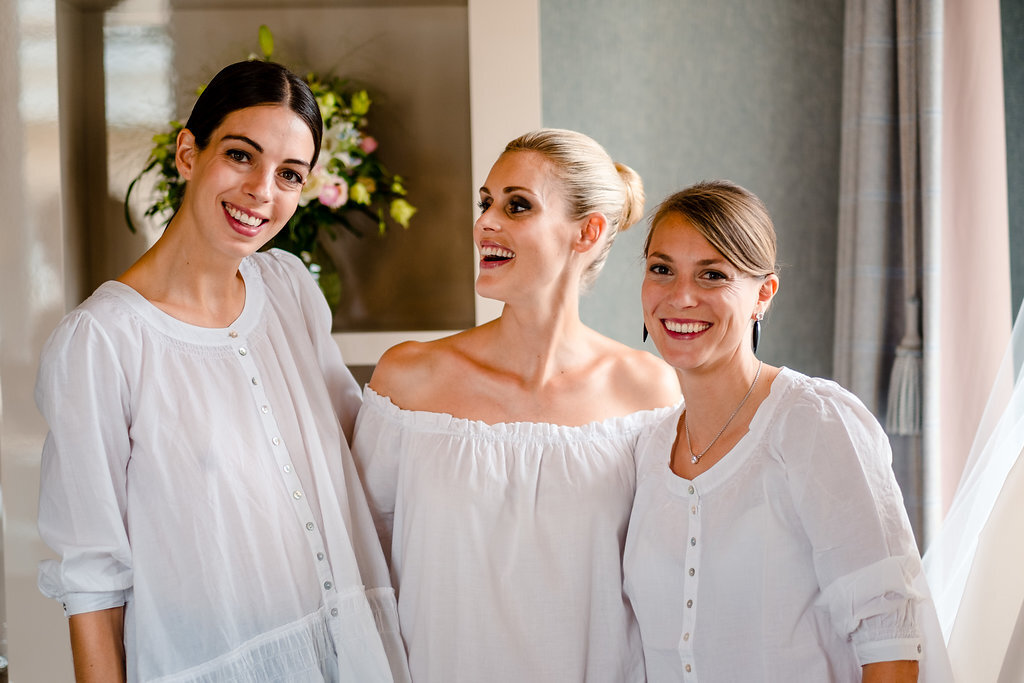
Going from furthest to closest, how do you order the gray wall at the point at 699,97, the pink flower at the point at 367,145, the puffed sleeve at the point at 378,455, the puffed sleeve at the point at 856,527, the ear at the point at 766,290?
the gray wall at the point at 699,97, the pink flower at the point at 367,145, the puffed sleeve at the point at 378,455, the ear at the point at 766,290, the puffed sleeve at the point at 856,527

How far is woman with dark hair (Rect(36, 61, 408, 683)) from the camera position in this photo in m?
1.43

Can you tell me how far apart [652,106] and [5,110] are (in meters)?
1.70

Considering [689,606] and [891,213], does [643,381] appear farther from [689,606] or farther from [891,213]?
[891,213]

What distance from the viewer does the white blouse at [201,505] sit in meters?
1.42

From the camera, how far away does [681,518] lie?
1.54m

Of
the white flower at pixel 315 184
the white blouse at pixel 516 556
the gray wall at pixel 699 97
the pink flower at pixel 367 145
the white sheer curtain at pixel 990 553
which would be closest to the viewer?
the white sheer curtain at pixel 990 553

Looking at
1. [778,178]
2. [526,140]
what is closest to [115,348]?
[526,140]

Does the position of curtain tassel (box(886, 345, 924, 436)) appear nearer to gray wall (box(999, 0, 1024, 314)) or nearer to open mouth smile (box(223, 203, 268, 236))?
gray wall (box(999, 0, 1024, 314))

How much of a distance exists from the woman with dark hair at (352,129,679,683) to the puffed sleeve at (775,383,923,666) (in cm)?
41

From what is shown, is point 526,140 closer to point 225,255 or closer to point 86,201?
point 225,255

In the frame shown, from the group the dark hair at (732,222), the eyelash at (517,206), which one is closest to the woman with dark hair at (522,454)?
the eyelash at (517,206)

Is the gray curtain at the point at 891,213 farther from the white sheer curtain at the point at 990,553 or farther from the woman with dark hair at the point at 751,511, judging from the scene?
the woman with dark hair at the point at 751,511

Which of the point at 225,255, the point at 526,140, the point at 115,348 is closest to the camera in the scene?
the point at 115,348

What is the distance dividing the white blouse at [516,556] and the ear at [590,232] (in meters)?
0.38
